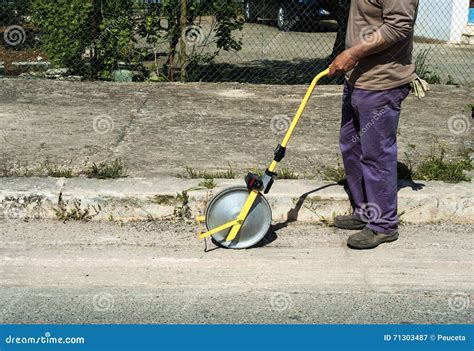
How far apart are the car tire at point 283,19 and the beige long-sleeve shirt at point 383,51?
1050cm

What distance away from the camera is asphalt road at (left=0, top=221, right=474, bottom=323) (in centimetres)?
431

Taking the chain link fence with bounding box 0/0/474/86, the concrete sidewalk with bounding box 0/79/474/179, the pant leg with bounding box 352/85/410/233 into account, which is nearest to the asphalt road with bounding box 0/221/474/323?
the pant leg with bounding box 352/85/410/233

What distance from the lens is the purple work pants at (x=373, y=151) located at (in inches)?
202

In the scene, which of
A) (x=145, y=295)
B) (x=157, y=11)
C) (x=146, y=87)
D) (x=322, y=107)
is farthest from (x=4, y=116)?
(x=145, y=295)

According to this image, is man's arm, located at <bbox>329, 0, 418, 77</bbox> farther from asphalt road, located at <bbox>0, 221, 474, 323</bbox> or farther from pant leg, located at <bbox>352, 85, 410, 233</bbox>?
asphalt road, located at <bbox>0, 221, 474, 323</bbox>

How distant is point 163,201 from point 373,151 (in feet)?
5.23

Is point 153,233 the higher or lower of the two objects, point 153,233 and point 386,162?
the lower

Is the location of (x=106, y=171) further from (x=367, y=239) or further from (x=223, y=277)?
(x=367, y=239)

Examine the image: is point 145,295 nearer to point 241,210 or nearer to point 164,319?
point 164,319

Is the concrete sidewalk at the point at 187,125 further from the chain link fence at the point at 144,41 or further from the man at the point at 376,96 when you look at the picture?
the man at the point at 376,96

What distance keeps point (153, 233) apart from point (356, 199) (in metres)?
1.49

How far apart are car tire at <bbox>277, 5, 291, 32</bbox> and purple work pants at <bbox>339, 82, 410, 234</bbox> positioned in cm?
1033

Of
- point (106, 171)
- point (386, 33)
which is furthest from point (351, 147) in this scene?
point (106, 171)

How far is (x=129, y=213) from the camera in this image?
5.72 m
